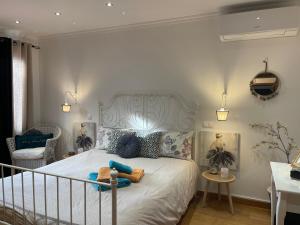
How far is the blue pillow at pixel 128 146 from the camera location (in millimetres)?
3264

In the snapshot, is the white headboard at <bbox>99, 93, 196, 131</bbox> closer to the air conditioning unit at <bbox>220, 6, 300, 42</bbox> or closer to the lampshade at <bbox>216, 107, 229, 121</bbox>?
the lampshade at <bbox>216, 107, 229, 121</bbox>

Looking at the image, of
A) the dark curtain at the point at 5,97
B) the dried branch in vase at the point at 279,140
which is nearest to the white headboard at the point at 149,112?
the dried branch in vase at the point at 279,140

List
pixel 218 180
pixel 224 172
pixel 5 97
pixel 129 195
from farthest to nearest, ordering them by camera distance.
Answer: pixel 5 97, pixel 224 172, pixel 218 180, pixel 129 195

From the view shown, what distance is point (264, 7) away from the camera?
290 centimetres

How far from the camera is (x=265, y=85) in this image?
303cm

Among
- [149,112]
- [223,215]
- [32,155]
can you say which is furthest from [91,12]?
[223,215]

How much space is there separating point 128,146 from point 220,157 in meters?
1.22

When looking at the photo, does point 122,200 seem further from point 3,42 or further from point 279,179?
point 3,42

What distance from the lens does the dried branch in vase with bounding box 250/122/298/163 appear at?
2.98 meters

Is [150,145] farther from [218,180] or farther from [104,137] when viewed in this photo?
[218,180]

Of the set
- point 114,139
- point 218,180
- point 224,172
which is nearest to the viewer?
point 218,180

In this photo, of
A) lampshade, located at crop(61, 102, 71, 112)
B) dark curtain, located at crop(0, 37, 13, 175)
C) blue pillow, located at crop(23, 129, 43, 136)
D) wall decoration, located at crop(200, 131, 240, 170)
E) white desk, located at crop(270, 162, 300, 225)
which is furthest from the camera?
blue pillow, located at crop(23, 129, 43, 136)

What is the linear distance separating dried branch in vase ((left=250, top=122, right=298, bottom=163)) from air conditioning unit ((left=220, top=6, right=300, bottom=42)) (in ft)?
3.61

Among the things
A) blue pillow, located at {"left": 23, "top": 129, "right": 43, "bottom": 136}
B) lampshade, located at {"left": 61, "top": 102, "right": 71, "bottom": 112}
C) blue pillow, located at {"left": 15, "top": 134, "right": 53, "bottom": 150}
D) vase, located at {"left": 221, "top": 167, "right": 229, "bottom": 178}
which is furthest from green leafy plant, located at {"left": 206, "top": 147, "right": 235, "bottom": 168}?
blue pillow, located at {"left": 23, "top": 129, "right": 43, "bottom": 136}
